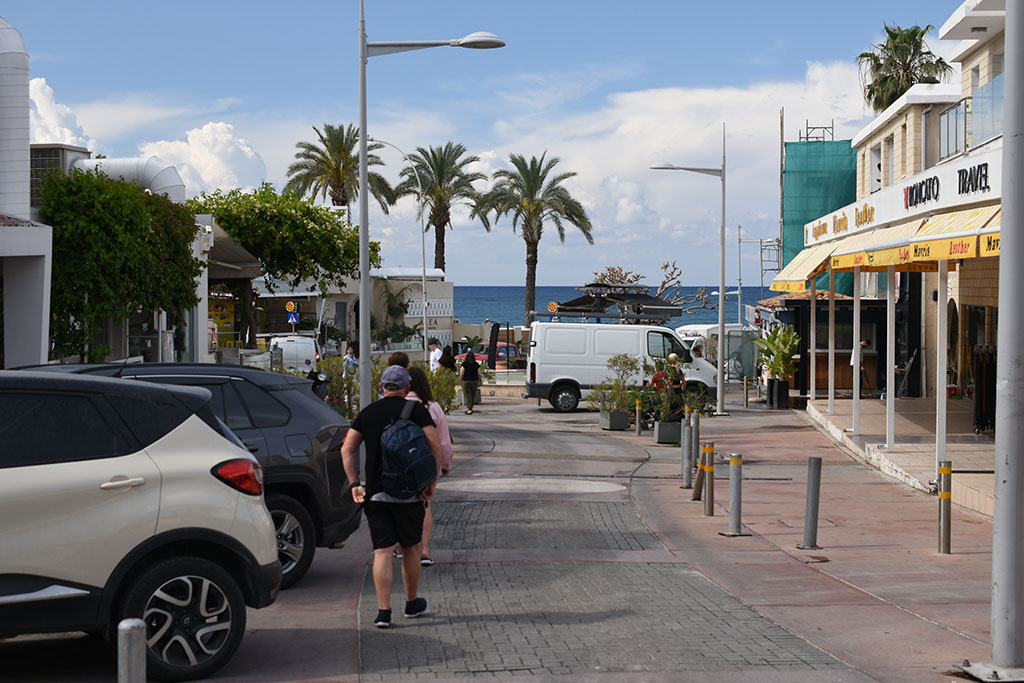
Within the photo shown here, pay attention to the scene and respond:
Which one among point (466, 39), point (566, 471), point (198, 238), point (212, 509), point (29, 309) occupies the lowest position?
point (566, 471)

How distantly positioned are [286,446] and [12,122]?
355 inches

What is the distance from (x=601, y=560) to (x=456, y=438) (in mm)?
11806

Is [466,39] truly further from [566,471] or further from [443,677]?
[443,677]

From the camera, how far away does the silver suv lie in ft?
19.2

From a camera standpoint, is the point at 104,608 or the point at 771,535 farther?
the point at 771,535

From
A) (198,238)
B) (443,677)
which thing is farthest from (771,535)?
(198,238)

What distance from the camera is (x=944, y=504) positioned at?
35.0ft

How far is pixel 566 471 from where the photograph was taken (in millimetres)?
17469

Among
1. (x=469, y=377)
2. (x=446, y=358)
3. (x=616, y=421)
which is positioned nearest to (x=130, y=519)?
(x=616, y=421)

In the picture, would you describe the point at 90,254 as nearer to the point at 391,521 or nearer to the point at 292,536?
the point at 292,536

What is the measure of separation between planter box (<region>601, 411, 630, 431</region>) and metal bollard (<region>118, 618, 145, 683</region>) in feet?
67.6

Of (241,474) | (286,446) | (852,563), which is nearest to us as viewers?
(241,474)

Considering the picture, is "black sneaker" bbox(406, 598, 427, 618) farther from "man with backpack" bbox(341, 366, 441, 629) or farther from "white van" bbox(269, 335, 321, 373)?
"white van" bbox(269, 335, 321, 373)

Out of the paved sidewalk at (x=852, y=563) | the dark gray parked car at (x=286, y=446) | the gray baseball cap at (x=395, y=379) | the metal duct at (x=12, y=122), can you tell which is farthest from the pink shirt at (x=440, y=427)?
the metal duct at (x=12, y=122)
